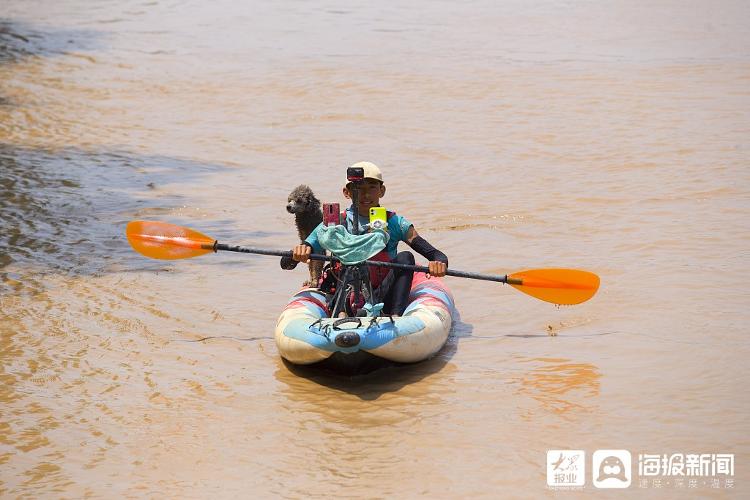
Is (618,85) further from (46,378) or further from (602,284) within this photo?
(46,378)

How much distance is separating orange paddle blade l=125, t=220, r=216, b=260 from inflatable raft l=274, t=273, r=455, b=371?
1.02 metres

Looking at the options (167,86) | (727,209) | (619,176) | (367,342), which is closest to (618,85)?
(619,176)

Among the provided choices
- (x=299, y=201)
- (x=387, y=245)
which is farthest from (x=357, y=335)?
(x=299, y=201)

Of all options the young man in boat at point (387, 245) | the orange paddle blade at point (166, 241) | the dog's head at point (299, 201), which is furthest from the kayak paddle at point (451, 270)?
the dog's head at point (299, 201)

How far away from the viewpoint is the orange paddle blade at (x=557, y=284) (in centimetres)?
818

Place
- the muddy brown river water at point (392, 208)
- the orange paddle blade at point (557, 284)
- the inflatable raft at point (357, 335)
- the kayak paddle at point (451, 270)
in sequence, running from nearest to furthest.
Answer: the muddy brown river water at point (392, 208) < the inflatable raft at point (357, 335) < the kayak paddle at point (451, 270) < the orange paddle blade at point (557, 284)

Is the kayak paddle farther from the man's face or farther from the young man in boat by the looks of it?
the man's face

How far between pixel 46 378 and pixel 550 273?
12.2 feet

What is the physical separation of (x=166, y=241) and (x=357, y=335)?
235 cm

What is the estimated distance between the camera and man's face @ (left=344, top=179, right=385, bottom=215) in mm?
7816

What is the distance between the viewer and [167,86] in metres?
18.0

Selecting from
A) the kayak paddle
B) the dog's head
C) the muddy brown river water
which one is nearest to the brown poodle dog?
the dog's head

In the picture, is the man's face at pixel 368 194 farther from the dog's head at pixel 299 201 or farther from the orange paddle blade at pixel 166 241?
the orange paddle blade at pixel 166 241

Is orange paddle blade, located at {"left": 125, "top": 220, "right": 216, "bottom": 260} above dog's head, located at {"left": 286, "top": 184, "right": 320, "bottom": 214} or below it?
below
